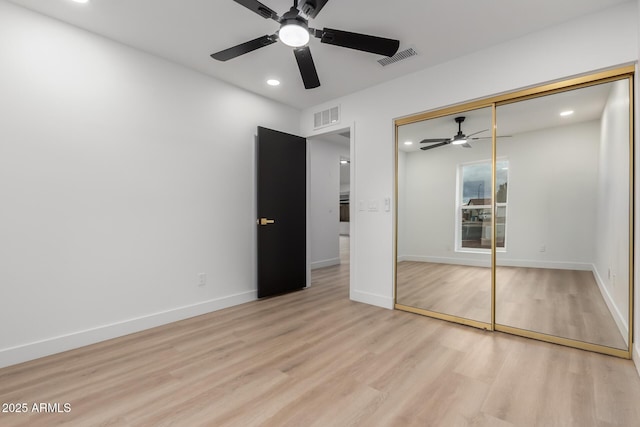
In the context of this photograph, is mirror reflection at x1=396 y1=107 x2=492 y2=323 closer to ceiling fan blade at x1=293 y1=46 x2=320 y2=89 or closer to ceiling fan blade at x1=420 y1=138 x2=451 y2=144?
ceiling fan blade at x1=420 y1=138 x2=451 y2=144

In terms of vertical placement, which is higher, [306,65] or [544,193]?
[306,65]

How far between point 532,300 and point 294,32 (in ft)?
10.8

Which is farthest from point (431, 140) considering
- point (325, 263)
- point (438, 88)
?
point (325, 263)

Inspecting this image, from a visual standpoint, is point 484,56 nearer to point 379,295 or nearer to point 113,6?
point 379,295

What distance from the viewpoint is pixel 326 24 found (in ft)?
8.29

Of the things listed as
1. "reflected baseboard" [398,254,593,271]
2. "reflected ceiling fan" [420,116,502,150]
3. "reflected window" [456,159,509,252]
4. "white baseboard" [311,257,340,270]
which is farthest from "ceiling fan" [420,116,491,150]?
"white baseboard" [311,257,340,270]

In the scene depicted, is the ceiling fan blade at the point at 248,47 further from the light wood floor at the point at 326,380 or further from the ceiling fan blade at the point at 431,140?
the light wood floor at the point at 326,380

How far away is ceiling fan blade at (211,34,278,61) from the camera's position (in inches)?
88.3

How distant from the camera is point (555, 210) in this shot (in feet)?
9.19

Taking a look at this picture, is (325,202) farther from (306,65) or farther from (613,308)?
(613,308)

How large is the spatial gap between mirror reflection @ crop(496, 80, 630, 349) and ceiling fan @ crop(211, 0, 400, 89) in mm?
1589

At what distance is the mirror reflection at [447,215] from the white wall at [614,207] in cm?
75

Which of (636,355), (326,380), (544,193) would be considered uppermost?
(544,193)

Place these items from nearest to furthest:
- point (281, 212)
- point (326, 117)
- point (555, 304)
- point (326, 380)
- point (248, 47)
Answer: point (326, 380) < point (248, 47) < point (555, 304) < point (281, 212) < point (326, 117)
